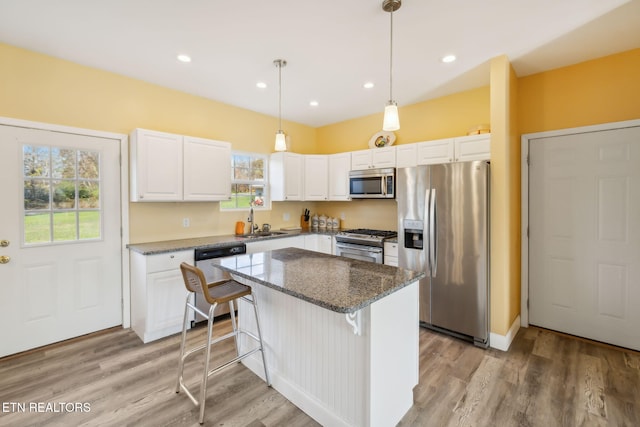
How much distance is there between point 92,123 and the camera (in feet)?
9.57

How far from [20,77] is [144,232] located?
5.69 ft

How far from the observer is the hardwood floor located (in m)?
1.83

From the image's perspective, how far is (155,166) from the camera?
308 centimetres

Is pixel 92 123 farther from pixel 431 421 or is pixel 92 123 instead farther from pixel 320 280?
pixel 431 421

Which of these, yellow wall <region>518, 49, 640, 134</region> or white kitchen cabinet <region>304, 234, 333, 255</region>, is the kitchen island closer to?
white kitchen cabinet <region>304, 234, 333, 255</region>

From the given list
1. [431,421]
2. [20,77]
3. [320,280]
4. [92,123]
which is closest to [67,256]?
[92,123]

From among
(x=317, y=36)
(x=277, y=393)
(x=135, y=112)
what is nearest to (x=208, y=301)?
(x=277, y=393)

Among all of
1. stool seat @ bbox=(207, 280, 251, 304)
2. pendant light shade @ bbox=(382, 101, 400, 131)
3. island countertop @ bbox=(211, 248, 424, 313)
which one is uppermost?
pendant light shade @ bbox=(382, 101, 400, 131)

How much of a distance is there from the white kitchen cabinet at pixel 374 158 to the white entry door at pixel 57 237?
9.67 ft

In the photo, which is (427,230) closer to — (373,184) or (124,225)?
(373,184)

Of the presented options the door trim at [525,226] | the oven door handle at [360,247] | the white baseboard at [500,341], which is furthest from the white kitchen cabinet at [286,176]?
the white baseboard at [500,341]

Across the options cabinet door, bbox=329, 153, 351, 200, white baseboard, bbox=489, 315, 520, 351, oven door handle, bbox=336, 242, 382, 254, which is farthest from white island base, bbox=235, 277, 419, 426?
cabinet door, bbox=329, 153, 351, 200

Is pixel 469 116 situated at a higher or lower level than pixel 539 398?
higher

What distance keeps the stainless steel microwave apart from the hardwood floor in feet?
6.25
